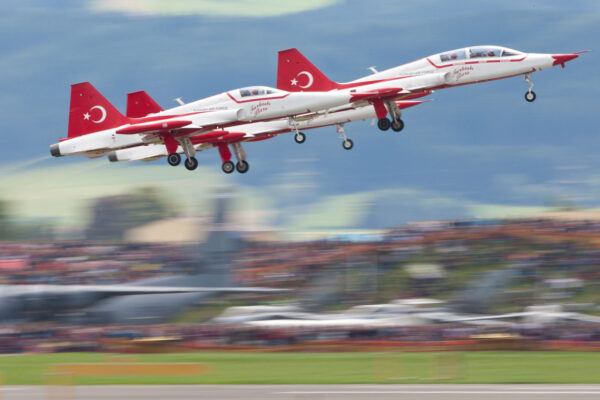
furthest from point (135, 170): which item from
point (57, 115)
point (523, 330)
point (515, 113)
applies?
point (523, 330)

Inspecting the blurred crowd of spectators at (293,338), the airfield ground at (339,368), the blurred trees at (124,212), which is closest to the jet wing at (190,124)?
the blurred crowd of spectators at (293,338)

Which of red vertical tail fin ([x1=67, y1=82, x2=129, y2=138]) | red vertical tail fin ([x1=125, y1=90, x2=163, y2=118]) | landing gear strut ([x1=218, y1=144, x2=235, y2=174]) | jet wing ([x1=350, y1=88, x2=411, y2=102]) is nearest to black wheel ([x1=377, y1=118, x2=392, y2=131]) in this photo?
jet wing ([x1=350, y1=88, x2=411, y2=102])

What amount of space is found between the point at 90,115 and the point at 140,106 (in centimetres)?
255

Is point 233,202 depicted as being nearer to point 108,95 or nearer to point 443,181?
point 443,181

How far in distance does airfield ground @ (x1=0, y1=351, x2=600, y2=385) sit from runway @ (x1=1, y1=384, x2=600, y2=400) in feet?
3.56

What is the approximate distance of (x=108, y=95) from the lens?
655 ft

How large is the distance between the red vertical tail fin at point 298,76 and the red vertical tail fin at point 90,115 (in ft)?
22.5

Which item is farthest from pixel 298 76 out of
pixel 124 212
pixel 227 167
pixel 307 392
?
pixel 124 212

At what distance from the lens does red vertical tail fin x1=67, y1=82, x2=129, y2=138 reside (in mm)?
39844

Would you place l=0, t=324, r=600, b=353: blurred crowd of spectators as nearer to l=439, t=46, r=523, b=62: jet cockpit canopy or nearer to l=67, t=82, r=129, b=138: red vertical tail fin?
l=67, t=82, r=129, b=138: red vertical tail fin

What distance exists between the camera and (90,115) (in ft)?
131

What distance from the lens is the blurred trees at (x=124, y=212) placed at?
7031cm

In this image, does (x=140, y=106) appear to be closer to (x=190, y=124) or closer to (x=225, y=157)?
(x=225, y=157)

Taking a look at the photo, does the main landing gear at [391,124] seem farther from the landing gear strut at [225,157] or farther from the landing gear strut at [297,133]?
the landing gear strut at [225,157]
